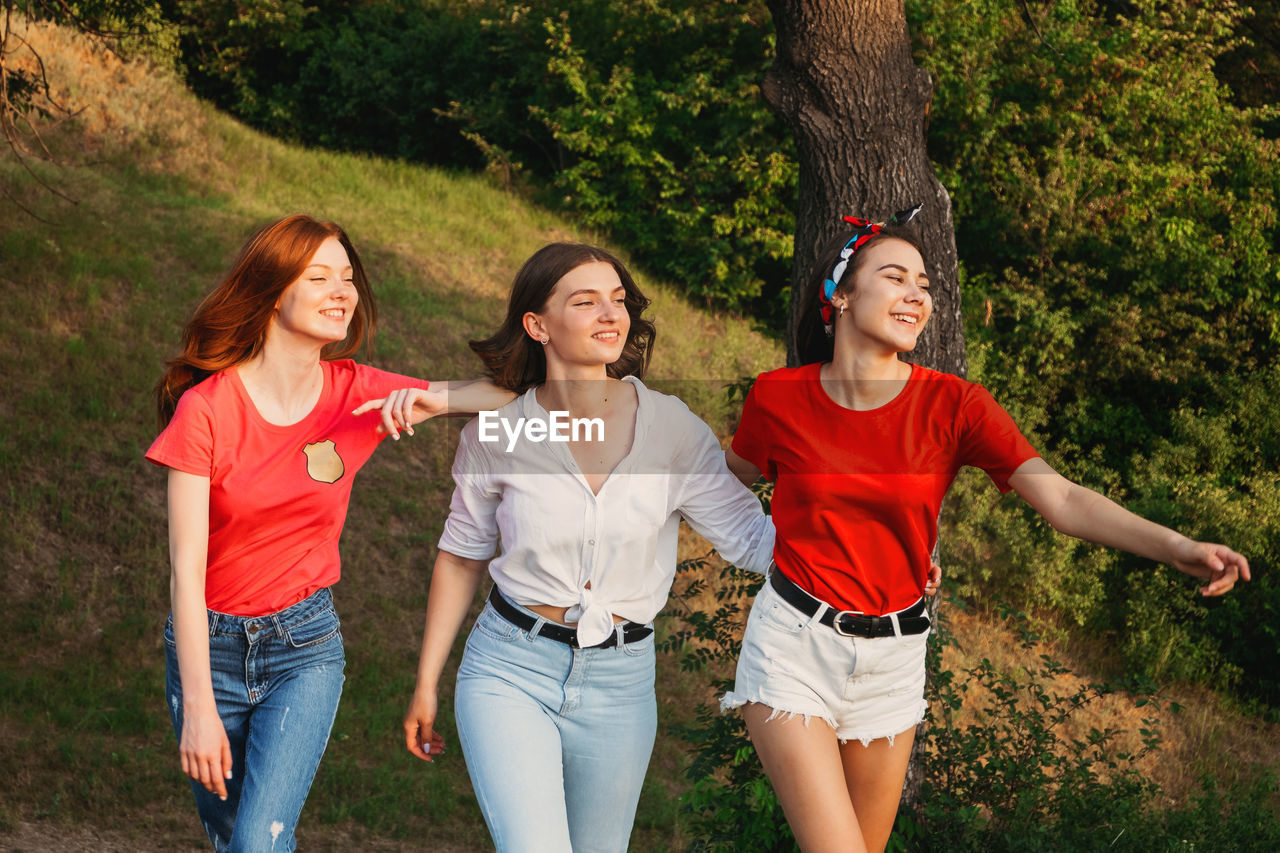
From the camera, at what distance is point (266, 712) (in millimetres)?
3012

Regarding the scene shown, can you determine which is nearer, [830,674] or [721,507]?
→ [830,674]

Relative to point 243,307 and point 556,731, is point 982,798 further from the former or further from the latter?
point 243,307

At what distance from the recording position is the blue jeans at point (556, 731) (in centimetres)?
283

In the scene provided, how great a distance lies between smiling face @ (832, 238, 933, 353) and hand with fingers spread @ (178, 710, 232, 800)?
6.50 ft

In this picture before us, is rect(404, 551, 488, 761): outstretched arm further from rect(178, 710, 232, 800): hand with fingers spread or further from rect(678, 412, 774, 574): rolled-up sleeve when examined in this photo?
rect(678, 412, 774, 574): rolled-up sleeve

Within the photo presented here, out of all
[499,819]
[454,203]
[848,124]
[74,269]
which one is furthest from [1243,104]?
[499,819]

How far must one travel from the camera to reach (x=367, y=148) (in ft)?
74.2

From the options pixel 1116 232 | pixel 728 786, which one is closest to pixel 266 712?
pixel 728 786

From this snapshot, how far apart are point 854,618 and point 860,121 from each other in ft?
10.8

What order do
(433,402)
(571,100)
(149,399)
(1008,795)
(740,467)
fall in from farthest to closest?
(571,100) < (149,399) < (1008,795) < (740,467) < (433,402)

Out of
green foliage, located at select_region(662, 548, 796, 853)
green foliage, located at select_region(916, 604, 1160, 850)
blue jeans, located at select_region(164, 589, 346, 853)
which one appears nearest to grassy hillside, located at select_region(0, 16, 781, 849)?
green foliage, located at select_region(662, 548, 796, 853)

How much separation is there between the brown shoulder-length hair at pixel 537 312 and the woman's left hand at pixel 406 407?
241mm

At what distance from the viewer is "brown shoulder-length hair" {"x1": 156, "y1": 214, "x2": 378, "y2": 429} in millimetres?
3102

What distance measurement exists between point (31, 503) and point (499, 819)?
7.59 m
